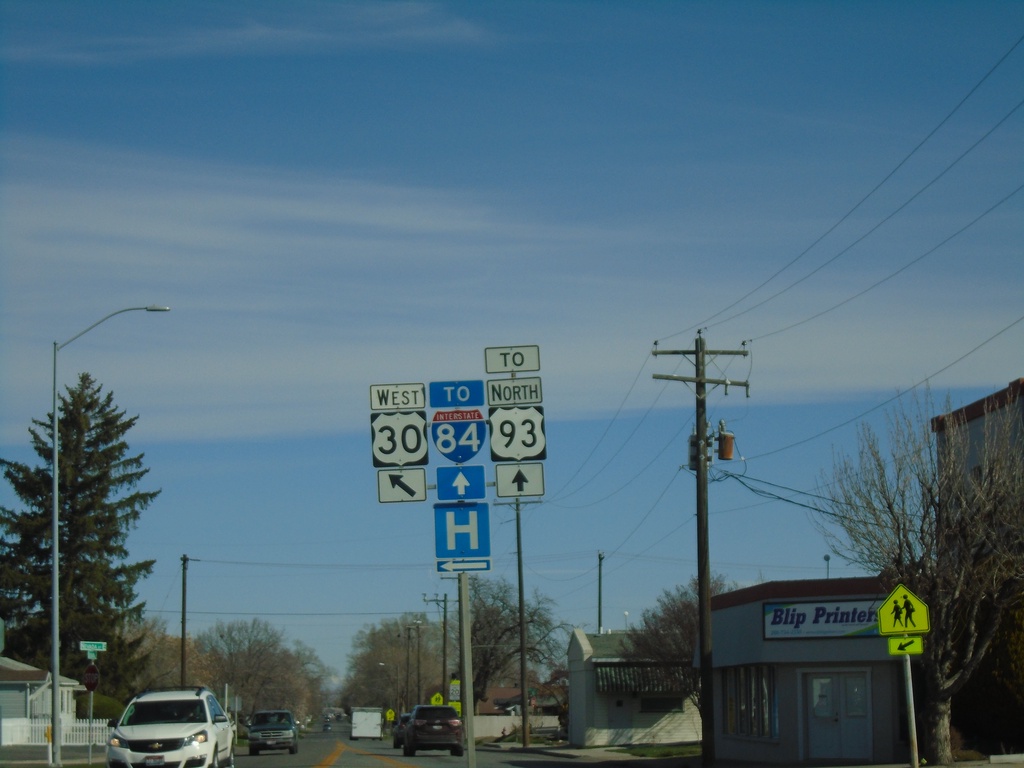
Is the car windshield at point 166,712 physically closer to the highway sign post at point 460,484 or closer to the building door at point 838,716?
the highway sign post at point 460,484

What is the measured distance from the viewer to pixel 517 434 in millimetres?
13922

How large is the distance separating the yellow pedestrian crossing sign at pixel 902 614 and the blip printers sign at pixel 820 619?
895 cm

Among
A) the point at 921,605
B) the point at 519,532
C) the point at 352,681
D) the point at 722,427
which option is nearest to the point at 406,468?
the point at 921,605

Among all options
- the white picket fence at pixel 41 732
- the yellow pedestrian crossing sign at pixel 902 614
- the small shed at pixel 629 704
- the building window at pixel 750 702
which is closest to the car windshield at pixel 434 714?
the building window at pixel 750 702

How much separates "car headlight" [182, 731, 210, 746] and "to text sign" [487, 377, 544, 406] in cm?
957

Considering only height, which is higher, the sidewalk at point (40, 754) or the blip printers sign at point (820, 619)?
the blip printers sign at point (820, 619)

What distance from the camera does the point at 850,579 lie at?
30984mm

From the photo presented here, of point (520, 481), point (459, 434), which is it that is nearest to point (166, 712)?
point (459, 434)

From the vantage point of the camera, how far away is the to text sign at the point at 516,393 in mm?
14078

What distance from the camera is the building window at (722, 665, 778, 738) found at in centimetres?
3259

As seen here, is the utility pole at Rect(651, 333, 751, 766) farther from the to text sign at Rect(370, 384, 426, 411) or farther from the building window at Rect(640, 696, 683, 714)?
the building window at Rect(640, 696, 683, 714)

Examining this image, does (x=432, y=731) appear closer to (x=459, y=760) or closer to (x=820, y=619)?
(x=459, y=760)

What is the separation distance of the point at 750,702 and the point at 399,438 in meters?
23.3

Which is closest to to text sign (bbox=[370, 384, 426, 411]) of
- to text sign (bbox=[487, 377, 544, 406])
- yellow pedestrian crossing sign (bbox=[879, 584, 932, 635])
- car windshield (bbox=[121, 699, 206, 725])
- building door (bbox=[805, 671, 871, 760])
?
to text sign (bbox=[487, 377, 544, 406])
